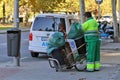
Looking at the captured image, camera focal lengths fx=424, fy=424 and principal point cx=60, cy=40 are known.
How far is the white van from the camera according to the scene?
1672cm

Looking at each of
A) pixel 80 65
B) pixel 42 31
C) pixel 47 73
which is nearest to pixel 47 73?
pixel 47 73

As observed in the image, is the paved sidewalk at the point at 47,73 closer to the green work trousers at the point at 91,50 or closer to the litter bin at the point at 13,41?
the green work trousers at the point at 91,50

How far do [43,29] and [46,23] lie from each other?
329 mm

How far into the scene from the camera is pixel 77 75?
11852 millimetres

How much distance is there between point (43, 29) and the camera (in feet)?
55.3

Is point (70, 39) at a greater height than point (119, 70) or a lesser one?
greater

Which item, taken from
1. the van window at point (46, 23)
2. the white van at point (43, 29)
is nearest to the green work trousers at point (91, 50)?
the white van at point (43, 29)

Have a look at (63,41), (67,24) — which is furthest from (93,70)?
(67,24)

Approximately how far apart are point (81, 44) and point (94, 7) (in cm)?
6560

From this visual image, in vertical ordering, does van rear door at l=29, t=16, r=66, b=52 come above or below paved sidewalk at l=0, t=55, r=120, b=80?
above

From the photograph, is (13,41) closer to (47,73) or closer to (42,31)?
(47,73)

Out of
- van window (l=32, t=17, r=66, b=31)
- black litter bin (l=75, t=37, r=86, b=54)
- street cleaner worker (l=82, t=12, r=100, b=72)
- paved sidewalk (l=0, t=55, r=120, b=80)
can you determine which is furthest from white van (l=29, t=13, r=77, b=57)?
street cleaner worker (l=82, t=12, r=100, b=72)

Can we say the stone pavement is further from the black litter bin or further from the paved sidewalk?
the black litter bin

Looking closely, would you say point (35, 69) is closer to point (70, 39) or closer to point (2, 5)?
point (70, 39)
